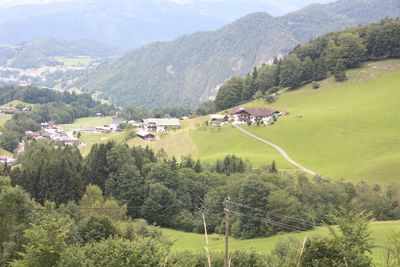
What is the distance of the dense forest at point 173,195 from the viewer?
51.8 m

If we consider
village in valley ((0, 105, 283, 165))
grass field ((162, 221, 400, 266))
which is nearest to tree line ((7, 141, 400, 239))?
grass field ((162, 221, 400, 266))

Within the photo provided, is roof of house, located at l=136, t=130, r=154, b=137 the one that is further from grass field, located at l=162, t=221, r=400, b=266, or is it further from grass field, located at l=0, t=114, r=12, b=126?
grass field, located at l=0, t=114, r=12, b=126

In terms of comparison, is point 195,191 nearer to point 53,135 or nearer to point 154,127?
point 154,127

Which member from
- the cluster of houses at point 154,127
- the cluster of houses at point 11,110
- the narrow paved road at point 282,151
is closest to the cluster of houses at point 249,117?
the narrow paved road at point 282,151

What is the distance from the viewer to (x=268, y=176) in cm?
6103

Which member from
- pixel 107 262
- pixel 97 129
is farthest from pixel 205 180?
pixel 97 129

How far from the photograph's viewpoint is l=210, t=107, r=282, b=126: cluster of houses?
10450cm

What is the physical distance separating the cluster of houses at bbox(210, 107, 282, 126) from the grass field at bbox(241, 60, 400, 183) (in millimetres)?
3449

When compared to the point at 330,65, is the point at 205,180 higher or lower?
lower

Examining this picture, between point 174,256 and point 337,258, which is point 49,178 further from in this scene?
point 337,258

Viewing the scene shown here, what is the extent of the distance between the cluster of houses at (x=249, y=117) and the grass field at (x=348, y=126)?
3449mm

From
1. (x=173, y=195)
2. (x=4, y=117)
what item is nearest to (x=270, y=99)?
(x=173, y=195)

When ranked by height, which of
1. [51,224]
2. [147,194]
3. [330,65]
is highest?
[330,65]

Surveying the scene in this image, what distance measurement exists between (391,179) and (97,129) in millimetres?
110859
